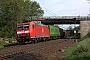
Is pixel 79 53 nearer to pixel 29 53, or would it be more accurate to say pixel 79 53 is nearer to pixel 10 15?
pixel 29 53

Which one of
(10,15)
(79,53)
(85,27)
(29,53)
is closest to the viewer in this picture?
(79,53)

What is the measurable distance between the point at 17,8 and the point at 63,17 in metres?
25.8

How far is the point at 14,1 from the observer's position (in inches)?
2077

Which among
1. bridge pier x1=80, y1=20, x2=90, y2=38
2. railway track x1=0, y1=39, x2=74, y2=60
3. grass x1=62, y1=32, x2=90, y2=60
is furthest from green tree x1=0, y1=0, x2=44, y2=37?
grass x1=62, y1=32, x2=90, y2=60

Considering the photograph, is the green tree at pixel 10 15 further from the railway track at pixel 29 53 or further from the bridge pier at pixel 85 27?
the railway track at pixel 29 53

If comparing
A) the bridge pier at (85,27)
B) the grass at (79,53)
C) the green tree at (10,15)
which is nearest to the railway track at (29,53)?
the grass at (79,53)

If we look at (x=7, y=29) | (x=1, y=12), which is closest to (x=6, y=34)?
(x=7, y=29)

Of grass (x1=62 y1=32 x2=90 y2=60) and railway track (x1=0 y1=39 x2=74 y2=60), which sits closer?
grass (x1=62 y1=32 x2=90 y2=60)

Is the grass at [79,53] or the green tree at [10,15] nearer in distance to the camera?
the grass at [79,53]

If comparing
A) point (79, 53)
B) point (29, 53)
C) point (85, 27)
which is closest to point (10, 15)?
point (85, 27)

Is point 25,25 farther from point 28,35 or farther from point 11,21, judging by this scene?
point 11,21

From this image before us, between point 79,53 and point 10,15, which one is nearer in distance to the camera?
point 79,53

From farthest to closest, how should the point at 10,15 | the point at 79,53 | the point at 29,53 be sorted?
the point at 10,15
the point at 29,53
the point at 79,53

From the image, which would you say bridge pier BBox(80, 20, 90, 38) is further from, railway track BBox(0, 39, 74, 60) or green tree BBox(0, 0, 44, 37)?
A: railway track BBox(0, 39, 74, 60)
